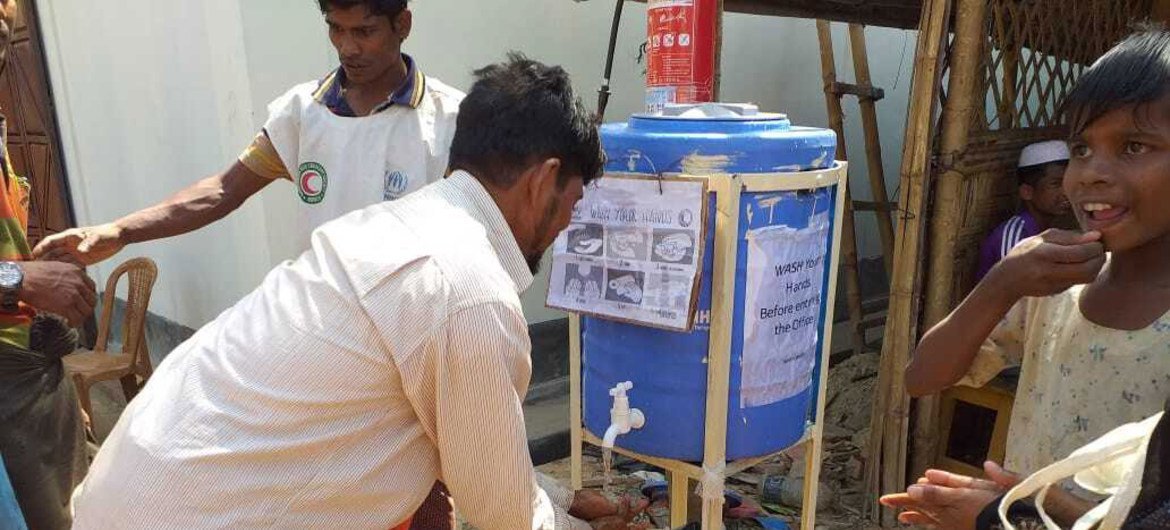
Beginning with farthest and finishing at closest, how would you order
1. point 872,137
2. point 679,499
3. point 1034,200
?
point 872,137 → point 1034,200 → point 679,499

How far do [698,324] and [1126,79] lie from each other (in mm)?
1051

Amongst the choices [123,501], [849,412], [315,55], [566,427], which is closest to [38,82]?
[315,55]

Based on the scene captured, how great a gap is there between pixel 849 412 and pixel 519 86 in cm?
342

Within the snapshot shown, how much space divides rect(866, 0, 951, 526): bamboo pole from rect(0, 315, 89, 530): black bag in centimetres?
255

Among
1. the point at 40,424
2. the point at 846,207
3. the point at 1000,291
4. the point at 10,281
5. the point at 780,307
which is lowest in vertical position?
the point at 40,424

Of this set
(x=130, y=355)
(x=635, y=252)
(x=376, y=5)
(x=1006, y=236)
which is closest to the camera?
(x=635, y=252)

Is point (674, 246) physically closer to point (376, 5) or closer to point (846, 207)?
point (376, 5)

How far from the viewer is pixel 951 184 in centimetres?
294

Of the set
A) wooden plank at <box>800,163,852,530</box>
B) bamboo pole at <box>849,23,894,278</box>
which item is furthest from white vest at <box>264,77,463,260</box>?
bamboo pole at <box>849,23,894,278</box>

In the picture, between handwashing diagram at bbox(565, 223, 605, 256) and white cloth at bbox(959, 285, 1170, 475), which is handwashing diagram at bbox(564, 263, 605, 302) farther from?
white cloth at bbox(959, 285, 1170, 475)

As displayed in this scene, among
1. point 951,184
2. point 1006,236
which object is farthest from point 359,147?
point 1006,236

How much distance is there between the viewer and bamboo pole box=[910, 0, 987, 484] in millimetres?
2789

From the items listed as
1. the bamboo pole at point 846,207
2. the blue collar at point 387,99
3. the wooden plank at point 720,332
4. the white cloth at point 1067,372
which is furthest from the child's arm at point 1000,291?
the bamboo pole at point 846,207

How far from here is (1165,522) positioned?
0.77 metres
